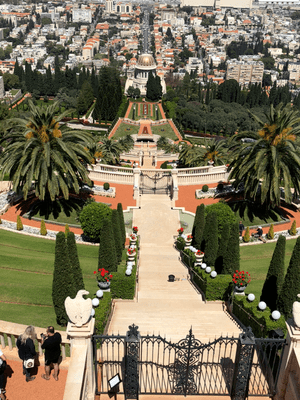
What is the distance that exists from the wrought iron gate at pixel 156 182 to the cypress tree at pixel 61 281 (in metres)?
26.1

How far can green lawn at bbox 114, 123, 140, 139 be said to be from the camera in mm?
87562

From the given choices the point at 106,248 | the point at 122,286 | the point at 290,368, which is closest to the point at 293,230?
the point at 106,248

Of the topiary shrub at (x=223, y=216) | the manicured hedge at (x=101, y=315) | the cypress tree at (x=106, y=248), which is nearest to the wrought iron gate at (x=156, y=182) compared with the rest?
the topiary shrub at (x=223, y=216)

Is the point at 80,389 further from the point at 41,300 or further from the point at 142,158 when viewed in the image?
the point at 142,158

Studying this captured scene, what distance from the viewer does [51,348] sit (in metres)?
12.9

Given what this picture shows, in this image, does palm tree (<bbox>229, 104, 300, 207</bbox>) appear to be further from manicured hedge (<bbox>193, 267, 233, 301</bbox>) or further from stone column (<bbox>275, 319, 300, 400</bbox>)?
stone column (<bbox>275, 319, 300, 400</bbox>)

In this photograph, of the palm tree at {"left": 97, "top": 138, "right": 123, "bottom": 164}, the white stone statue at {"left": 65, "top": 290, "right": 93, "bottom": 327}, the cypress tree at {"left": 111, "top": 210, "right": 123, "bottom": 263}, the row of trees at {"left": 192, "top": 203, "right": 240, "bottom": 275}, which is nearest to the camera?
the white stone statue at {"left": 65, "top": 290, "right": 93, "bottom": 327}

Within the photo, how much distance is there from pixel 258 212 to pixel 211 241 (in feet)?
38.6

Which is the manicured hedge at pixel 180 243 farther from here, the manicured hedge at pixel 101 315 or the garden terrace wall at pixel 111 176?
the manicured hedge at pixel 101 315

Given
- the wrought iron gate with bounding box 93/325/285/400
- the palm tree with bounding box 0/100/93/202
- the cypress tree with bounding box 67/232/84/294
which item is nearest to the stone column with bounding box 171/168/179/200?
the palm tree with bounding box 0/100/93/202

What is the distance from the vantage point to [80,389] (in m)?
12.0

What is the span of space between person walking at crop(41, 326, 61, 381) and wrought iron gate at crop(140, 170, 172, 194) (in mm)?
31592

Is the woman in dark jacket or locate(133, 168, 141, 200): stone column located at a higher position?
the woman in dark jacket

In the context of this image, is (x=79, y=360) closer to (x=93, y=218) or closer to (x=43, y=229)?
(x=93, y=218)
